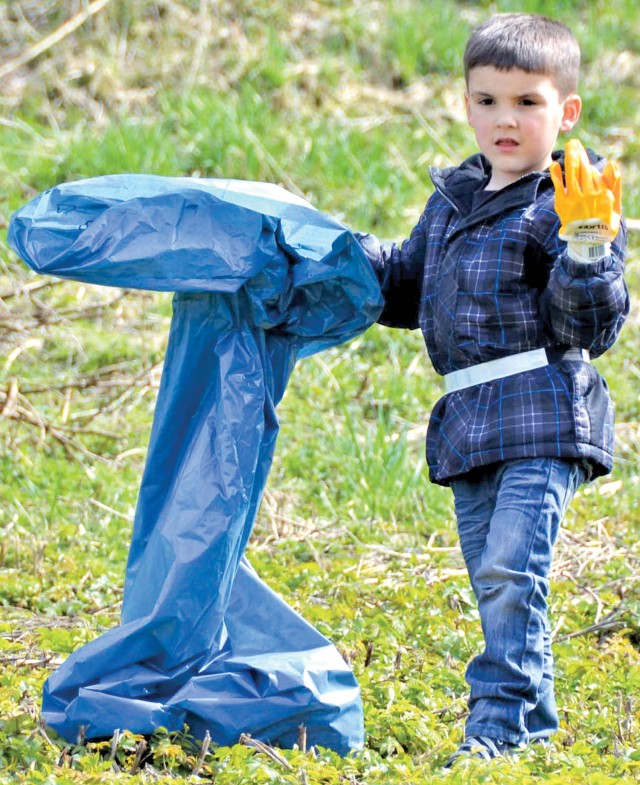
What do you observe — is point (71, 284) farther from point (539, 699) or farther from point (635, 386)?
point (539, 699)

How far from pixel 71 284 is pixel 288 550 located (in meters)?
2.35

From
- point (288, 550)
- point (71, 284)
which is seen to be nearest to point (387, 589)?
point (288, 550)

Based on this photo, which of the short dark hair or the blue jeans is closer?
the blue jeans

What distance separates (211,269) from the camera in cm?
275

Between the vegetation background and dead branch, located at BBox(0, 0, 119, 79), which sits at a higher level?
dead branch, located at BBox(0, 0, 119, 79)

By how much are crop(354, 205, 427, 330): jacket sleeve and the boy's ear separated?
1.28ft

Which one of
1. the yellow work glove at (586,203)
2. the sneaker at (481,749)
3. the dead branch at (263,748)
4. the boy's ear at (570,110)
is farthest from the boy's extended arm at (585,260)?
the dead branch at (263,748)

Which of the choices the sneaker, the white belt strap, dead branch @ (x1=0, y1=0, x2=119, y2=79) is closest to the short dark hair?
the white belt strap

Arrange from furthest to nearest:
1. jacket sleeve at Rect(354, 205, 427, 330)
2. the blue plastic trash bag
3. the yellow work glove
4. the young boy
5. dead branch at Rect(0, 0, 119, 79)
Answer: dead branch at Rect(0, 0, 119, 79), jacket sleeve at Rect(354, 205, 427, 330), the blue plastic trash bag, the young boy, the yellow work glove

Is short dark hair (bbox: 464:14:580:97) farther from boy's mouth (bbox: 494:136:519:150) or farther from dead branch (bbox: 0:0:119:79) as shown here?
dead branch (bbox: 0:0:119:79)

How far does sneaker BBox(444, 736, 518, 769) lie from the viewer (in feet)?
8.31

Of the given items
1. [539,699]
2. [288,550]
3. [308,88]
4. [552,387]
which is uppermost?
[308,88]

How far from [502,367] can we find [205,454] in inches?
26.3

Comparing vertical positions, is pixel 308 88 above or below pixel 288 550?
above
